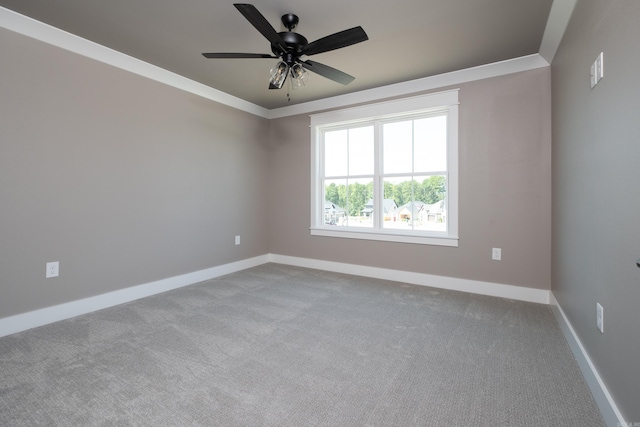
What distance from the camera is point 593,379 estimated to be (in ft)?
5.22

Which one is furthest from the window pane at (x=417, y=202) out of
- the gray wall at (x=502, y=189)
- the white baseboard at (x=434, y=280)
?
the white baseboard at (x=434, y=280)

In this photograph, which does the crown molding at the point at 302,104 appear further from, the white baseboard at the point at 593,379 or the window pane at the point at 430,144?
the white baseboard at the point at 593,379

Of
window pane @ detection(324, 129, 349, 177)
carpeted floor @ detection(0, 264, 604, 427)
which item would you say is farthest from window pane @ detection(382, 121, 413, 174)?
carpeted floor @ detection(0, 264, 604, 427)

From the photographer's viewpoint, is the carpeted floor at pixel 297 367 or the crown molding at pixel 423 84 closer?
the carpeted floor at pixel 297 367

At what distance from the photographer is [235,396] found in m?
1.59

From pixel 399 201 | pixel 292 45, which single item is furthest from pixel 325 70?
pixel 399 201

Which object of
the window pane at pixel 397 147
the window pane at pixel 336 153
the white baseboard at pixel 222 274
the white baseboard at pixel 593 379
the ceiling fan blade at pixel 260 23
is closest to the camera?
the white baseboard at pixel 593 379

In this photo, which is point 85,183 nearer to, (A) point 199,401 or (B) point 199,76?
(B) point 199,76

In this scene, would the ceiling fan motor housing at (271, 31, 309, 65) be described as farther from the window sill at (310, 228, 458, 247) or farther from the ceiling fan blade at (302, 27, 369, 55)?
the window sill at (310, 228, 458, 247)

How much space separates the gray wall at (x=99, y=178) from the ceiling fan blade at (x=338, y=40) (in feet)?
7.02

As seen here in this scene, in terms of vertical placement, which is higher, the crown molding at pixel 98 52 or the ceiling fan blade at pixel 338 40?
the crown molding at pixel 98 52

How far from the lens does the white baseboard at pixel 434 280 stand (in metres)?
3.06

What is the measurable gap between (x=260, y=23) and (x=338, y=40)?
0.52m

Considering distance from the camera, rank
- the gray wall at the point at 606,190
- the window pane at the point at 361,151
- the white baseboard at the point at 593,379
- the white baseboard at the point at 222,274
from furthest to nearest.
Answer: the window pane at the point at 361,151
the white baseboard at the point at 222,274
the white baseboard at the point at 593,379
the gray wall at the point at 606,190
